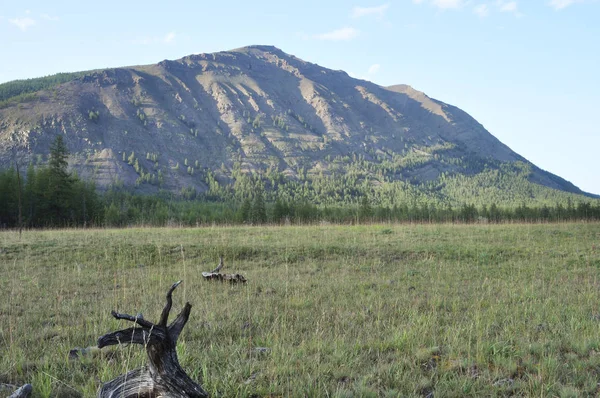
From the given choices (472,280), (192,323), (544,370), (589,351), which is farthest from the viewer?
(472,280)

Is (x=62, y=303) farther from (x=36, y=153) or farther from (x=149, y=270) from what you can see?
(x=36, y=153)

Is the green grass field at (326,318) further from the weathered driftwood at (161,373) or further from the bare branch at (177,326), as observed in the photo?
the bare branch at (177,326)

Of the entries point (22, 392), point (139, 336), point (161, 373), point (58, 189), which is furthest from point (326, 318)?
point (58, 189)

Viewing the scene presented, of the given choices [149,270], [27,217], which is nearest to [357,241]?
[149,270]

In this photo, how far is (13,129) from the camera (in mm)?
184000

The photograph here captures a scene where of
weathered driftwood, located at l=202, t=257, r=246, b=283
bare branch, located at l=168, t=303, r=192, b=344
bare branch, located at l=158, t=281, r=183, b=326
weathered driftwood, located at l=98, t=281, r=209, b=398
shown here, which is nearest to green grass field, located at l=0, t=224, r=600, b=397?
weathered driftwood, located at l=202, t=257, r=246, b=283

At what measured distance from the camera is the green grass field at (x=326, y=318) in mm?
4461

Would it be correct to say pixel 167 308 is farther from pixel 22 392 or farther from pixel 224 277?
pixel 224 277

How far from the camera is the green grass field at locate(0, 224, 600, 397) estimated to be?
4461 mm

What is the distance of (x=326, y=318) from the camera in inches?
284

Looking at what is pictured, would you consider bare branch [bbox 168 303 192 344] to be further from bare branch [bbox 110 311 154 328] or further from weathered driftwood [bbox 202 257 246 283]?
weathered driftwood [bbox 202 257 246 283]

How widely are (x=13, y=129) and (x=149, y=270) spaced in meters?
222

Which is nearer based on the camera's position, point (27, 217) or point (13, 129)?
point (27, 217)

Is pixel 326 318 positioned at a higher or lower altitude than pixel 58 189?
lower
